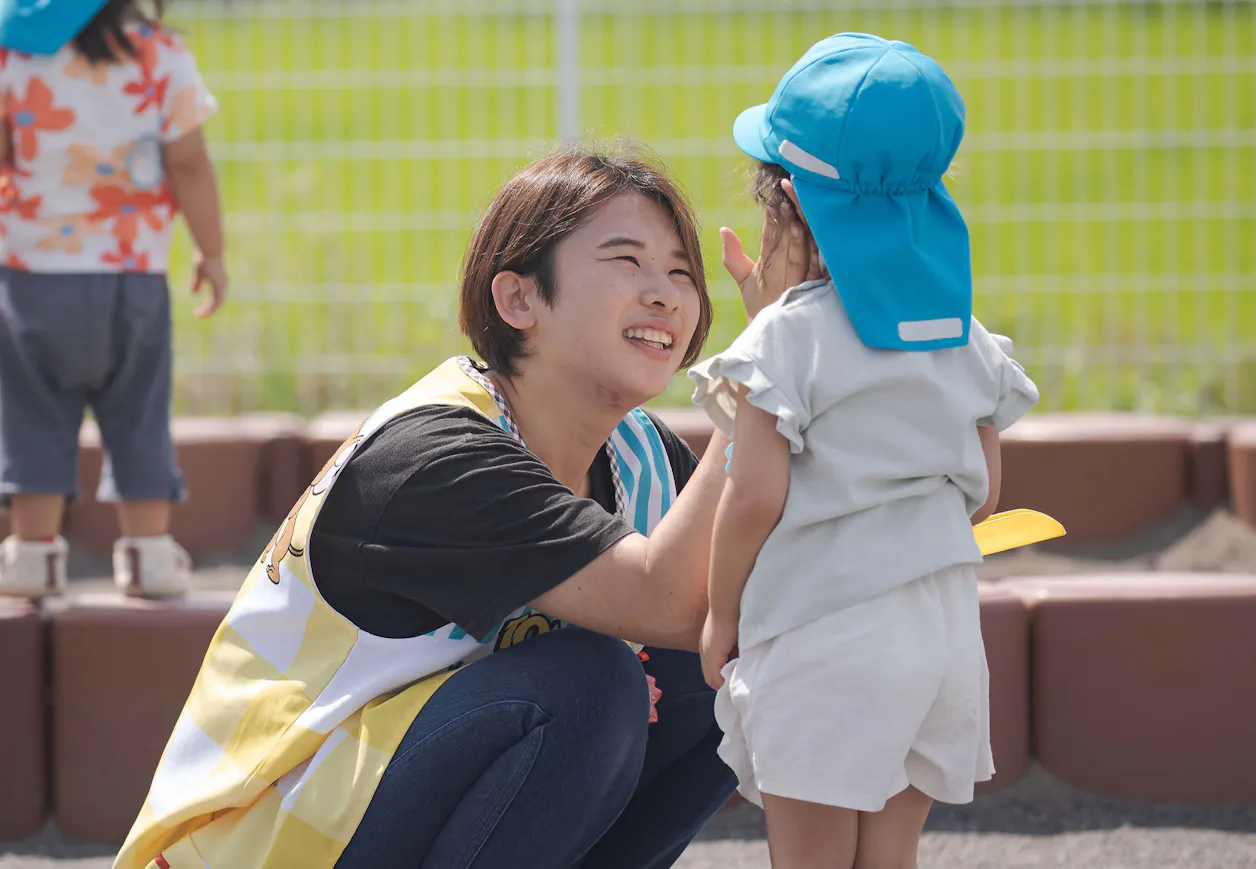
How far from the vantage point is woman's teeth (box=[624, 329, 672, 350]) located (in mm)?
1888

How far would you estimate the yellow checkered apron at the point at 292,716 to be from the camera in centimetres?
174

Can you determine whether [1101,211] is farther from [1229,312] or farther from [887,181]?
[887,181]

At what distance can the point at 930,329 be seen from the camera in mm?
1637

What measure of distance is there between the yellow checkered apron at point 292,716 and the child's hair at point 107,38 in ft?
4.92

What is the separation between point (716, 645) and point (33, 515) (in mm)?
1806

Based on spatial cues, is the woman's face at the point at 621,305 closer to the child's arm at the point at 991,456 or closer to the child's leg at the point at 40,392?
the child's arm at the point at 991,456

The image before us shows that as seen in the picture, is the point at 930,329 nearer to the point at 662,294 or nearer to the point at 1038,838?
the point at 662,294

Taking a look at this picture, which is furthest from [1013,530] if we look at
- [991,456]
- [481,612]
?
[481,612]

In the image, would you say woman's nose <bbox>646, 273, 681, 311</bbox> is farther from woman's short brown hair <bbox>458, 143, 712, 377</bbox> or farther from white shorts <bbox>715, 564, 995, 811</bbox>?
white shorts <bbox>715, 564, 995, 811</bbox>

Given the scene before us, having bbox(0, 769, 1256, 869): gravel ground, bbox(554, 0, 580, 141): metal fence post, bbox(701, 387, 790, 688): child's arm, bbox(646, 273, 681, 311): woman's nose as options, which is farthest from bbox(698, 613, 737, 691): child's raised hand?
bbox(554, 0, 580, 141): metal fence post

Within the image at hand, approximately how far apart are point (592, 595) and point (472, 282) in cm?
51

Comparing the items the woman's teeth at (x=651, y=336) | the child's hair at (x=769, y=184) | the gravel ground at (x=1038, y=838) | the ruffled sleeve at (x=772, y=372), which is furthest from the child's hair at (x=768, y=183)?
the gravel ground at (x=1038, y=838)

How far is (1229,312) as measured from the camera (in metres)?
4.43

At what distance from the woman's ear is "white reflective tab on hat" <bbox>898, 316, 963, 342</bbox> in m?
0.51
